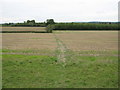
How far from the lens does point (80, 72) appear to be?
8773 millimetres

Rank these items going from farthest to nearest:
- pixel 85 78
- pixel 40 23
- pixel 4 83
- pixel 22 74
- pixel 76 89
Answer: pixel 40 23 → pixel 22 74 → pixel 85 78 → pixel 4 83 → pixel 76 89

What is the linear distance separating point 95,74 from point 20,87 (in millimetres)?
3586

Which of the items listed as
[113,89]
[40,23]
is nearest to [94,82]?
[113,89]

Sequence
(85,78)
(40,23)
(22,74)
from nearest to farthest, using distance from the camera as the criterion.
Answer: (85,78)
(22,74)
(40,23)

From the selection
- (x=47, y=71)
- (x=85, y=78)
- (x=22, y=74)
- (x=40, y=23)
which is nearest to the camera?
(x=85, y=78)

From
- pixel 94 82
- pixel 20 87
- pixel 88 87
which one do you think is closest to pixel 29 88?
pixel 20 87

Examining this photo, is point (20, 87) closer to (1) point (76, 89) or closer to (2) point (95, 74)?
(1) point (76, 89)

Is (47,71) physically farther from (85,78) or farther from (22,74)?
(85,78)

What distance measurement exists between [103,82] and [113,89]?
0.86m

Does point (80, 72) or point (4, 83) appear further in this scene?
point (80, 72)

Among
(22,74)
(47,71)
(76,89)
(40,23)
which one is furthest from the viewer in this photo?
(40,23)

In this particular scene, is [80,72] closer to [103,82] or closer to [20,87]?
[103,82]

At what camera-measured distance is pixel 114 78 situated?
780 centimetres

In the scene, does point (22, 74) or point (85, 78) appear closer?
point (85, 78)
